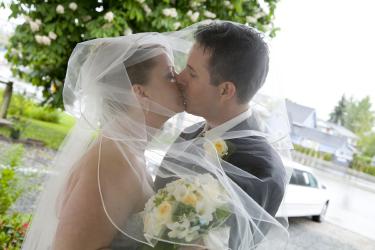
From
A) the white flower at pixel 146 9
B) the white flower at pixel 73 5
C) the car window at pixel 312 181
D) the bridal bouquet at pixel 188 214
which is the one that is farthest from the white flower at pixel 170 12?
the car window at pixel 312 181

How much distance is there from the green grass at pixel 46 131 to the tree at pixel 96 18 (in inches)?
92.3

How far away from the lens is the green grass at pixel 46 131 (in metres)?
5.12

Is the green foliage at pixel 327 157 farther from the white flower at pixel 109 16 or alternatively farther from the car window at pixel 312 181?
the white flower at pixel 109 16

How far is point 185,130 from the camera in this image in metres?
1.03

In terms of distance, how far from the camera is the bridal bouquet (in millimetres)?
747

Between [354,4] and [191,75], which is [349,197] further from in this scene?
[191,75]

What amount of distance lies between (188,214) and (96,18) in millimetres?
1821

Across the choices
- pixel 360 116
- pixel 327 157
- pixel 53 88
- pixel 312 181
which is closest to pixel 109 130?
pixel 53 88

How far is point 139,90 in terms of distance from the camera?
0.94m

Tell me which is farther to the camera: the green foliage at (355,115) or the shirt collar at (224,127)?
the green foliage at (355,115)

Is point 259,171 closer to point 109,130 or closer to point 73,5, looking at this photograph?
point 109,130

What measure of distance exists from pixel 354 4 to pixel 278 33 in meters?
0.60

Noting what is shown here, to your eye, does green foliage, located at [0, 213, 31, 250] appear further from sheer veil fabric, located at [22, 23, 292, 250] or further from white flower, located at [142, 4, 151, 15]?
white flower, located at [142, 4, 151, 15]

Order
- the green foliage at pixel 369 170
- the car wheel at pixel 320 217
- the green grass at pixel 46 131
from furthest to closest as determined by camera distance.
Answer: the green grass at pixel 46 131 → the car wheel at pixel 320 217 → the green foliage at pixel 369 170
